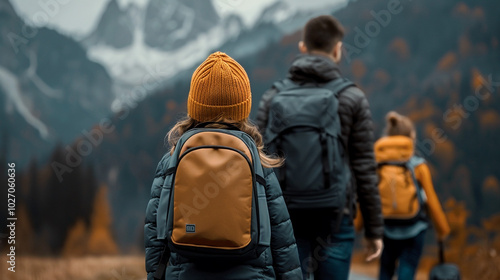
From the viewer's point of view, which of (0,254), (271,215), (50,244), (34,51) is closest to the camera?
(271,215)

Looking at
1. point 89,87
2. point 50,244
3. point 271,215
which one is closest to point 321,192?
point 271,215

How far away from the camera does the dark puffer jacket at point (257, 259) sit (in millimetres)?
1672

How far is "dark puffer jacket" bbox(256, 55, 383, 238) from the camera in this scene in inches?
95.7

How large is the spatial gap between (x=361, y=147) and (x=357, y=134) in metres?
0.06

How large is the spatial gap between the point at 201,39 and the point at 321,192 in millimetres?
6137

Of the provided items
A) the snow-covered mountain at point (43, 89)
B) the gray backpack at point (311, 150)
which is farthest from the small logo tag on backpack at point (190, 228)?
the snow-covered mountain at point (43, 89)

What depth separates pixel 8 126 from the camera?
19.7 ft

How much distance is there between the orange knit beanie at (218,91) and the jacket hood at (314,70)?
71cm

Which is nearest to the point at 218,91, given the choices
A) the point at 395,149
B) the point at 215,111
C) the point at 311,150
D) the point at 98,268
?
the point at 215,111

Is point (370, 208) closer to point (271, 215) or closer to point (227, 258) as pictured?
point (271, 215)

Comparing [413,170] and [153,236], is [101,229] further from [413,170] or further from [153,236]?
[153,236]

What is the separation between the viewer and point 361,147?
244cm

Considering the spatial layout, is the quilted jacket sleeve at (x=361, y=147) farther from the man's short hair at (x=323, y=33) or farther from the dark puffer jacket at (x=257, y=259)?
the dark puffer jacket at (x=257, y=259)

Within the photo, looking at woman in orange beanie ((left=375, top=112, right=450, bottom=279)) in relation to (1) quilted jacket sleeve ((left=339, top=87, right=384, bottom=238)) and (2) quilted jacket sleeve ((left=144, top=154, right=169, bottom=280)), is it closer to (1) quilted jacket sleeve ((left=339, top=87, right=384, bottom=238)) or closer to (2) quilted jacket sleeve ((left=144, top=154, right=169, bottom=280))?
(1) quilted jacket sleeve ((left=339, top=87, right=384, bottom=238))
